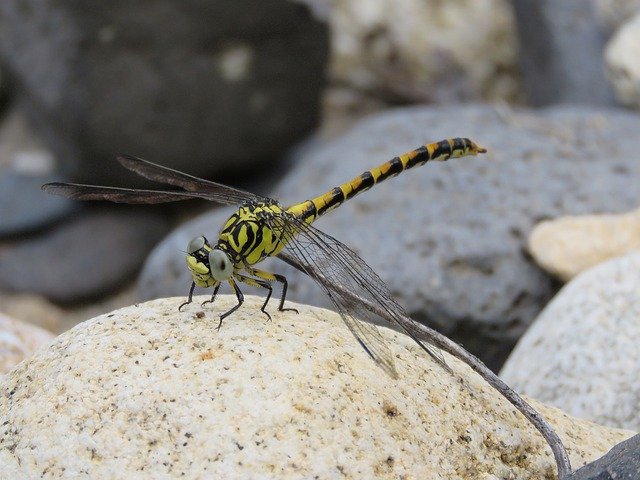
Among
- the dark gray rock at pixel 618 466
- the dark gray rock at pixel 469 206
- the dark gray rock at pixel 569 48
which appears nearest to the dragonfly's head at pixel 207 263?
the dark gray rock at pixel 618 466

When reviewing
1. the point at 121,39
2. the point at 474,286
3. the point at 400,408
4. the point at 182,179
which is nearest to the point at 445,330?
the point at 474,286

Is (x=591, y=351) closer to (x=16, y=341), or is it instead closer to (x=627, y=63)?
(x=16, y=341)

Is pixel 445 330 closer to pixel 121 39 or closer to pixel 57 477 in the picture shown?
pixel 57 477

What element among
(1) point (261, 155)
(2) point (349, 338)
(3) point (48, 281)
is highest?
(1) point (261, 155)

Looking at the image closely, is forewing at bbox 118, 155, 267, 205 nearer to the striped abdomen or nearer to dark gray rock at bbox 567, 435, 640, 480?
the striped abdomen

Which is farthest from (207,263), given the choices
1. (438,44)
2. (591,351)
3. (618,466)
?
(438,44)

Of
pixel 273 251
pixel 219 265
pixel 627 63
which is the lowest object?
pixel 219 265

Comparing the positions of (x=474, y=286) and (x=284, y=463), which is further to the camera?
(x=474, y=286)
